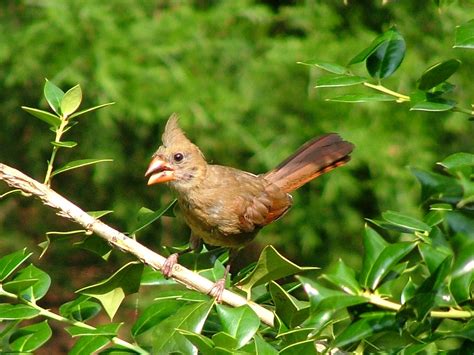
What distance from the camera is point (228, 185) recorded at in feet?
11.4

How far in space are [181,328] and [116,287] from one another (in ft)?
1.01

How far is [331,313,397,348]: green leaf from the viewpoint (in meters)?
1.31

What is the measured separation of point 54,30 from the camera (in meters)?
5.35

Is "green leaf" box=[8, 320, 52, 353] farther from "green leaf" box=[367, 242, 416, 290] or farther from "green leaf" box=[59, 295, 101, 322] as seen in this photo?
"green leaf" box=[367, 242, 416, 290]

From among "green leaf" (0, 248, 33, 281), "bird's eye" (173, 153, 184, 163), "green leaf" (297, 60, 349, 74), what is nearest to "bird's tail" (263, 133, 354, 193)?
"bird's eye" (173, 153, 184, 163)

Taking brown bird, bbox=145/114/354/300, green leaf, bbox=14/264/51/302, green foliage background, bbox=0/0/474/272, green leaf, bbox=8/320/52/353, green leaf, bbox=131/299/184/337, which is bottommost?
green foliage background, bbox=0/0/474/272

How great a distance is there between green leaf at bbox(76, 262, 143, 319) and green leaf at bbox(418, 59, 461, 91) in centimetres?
68

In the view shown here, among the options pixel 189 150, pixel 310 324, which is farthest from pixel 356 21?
pixel 310 324

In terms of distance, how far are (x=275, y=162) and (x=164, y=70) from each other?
34.1 inches

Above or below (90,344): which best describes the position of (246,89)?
below

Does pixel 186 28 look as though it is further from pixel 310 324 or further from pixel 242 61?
pixel 310 324

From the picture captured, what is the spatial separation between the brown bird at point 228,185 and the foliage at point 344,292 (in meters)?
0.93

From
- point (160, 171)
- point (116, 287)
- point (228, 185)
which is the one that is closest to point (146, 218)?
point (116, 287)

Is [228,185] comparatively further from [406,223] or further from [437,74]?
[406,223]
